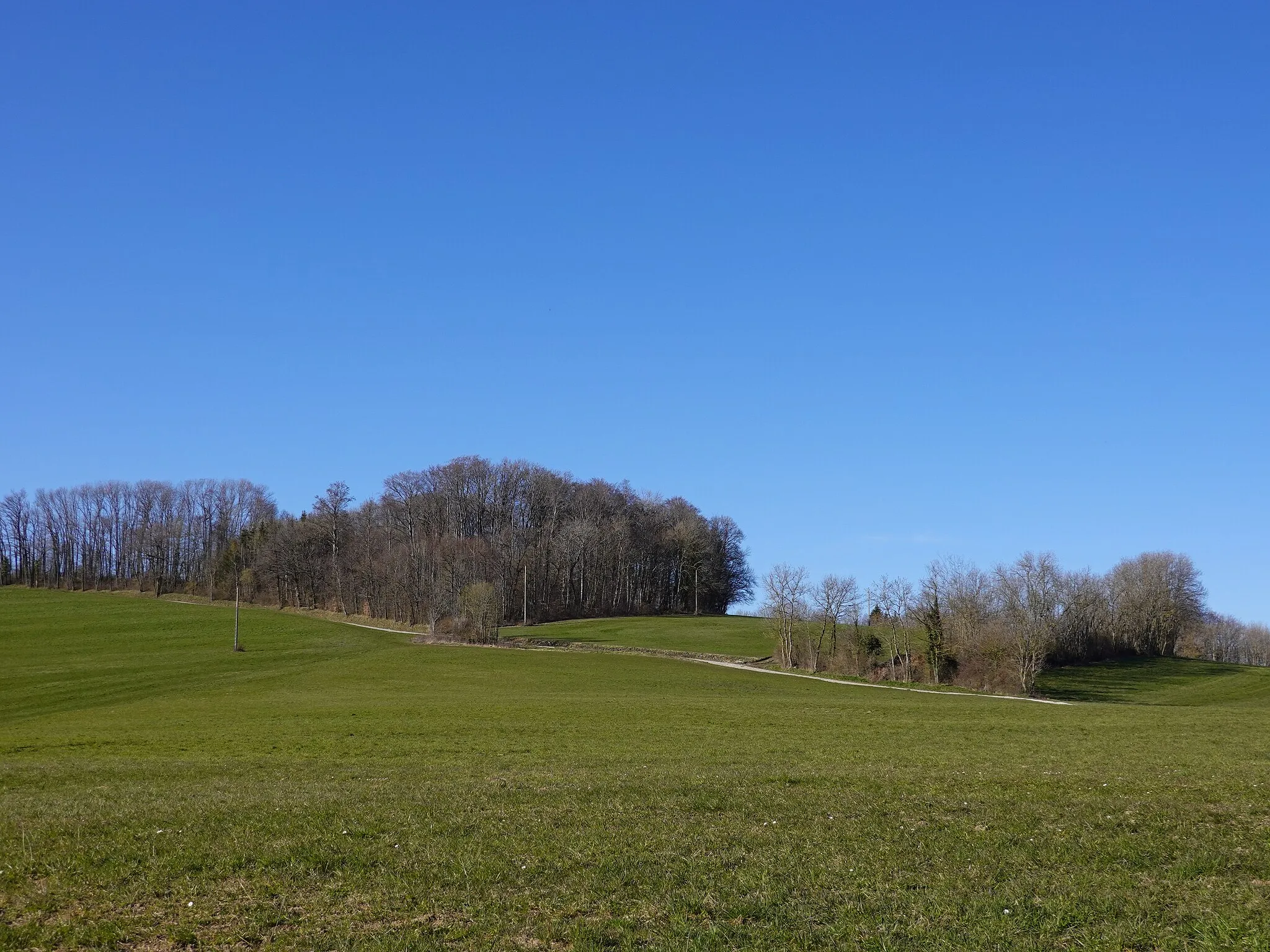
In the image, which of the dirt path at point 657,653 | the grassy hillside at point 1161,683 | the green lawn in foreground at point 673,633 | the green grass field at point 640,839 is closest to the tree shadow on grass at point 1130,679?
the grassy hillside at point 1161,683

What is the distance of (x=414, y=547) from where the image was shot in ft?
420

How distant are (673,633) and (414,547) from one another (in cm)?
3817

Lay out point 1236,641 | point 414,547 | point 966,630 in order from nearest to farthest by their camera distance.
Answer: point 966,630, point 414,547, point 1236,641

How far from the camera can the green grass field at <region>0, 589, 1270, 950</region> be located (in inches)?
371

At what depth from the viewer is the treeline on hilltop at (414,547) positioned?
5148 inches

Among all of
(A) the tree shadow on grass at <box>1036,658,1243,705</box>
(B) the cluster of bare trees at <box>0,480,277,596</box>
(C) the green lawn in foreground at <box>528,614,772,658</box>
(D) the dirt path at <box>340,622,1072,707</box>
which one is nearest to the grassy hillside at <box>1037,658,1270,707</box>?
(A) the tree shadow on grass at <box>1036,658,1243,705</box>

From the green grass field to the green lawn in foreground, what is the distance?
7201cm

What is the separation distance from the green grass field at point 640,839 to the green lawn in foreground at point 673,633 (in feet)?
236

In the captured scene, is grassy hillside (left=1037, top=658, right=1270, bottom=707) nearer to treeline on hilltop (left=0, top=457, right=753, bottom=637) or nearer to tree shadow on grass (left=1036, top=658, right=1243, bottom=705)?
tree shadow on grass (left=1036, top=658, right=1243, bottom=705)

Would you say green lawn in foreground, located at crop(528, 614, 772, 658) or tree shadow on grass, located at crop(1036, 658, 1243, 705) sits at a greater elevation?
green lawn in foreground, located at crop(528, 614, 772, 658)

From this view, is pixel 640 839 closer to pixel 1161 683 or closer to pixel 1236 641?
pixel 1161 683

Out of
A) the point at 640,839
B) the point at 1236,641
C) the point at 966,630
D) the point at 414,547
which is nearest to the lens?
the point at 640,839

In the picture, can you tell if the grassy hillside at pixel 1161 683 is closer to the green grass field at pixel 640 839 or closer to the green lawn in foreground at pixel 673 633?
the green lawn in foreground at pixel 673 633

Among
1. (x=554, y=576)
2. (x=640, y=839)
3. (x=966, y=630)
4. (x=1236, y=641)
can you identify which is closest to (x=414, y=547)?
(x=554, y=576)
